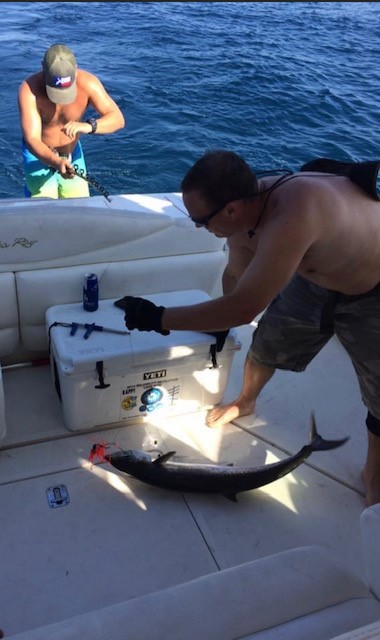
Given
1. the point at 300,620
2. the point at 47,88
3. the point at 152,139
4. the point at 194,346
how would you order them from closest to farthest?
the point at 300,620 < the point at 194,346 < the point at 47,88 < the point at 152,139

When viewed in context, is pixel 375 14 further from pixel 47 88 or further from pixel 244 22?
pixel 47 88

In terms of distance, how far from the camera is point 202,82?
9969 mm

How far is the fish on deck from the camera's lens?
2.29m

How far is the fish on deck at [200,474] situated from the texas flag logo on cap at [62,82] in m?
2.59

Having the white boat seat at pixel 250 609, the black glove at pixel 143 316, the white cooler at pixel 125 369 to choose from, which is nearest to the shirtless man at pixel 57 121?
the white cooler at pixel 125 369

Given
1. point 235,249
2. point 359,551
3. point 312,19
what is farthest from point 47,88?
point 312,19

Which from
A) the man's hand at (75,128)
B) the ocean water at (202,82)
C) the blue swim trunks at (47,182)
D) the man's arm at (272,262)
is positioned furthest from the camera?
the ocean water at (202,82)

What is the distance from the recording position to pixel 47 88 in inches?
142

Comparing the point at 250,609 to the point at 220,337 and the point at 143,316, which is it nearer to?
the point at 143,316

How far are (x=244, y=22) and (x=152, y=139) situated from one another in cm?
717

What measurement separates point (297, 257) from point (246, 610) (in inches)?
40.3

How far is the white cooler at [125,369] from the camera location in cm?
239

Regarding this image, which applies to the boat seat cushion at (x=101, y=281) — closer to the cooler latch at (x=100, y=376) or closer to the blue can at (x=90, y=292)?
the blue can at (x=90, y=292)

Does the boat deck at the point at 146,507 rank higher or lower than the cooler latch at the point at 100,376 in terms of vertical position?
lower
